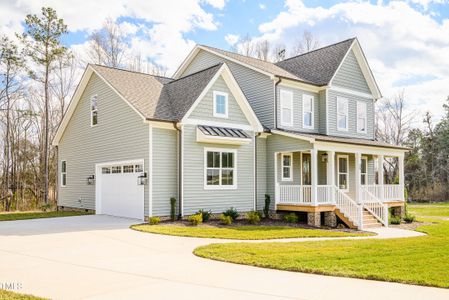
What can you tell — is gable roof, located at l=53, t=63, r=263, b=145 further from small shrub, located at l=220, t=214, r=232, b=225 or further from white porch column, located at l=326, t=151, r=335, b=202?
small shrub, located at l=220, t=214, r=232, b=225

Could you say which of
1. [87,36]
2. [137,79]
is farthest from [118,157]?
[87,36]

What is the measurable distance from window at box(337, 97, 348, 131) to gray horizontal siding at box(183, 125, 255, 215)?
246 inches

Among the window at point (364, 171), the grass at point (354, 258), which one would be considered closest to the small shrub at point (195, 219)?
the grass at point (354, 258)

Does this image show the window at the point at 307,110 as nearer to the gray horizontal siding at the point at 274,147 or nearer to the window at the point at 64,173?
the gray horizontal siding at the point at 274,147

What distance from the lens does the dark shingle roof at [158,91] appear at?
16859 millimetres

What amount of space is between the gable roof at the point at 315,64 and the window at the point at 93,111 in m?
6.67

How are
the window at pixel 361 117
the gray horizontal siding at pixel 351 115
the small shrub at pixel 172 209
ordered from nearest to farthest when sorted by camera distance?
the small shrub at pixel 172 209 → the gray horizontal siding at pixel 351 115 → the window at pixel 361 117

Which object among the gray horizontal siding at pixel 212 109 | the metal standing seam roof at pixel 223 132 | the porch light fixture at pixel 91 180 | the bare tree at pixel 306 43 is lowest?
the porch light fixture at pixel 91 180

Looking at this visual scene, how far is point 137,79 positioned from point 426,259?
581 inches

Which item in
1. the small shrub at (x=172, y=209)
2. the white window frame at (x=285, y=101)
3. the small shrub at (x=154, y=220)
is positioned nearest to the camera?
the small shrub at (x=154, y=220)

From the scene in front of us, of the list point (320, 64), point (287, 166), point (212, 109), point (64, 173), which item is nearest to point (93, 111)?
point (64, 173)

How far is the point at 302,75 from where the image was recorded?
23203 millimetres

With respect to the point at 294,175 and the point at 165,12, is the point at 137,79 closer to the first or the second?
the point at 165,12

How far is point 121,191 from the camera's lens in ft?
59.3
